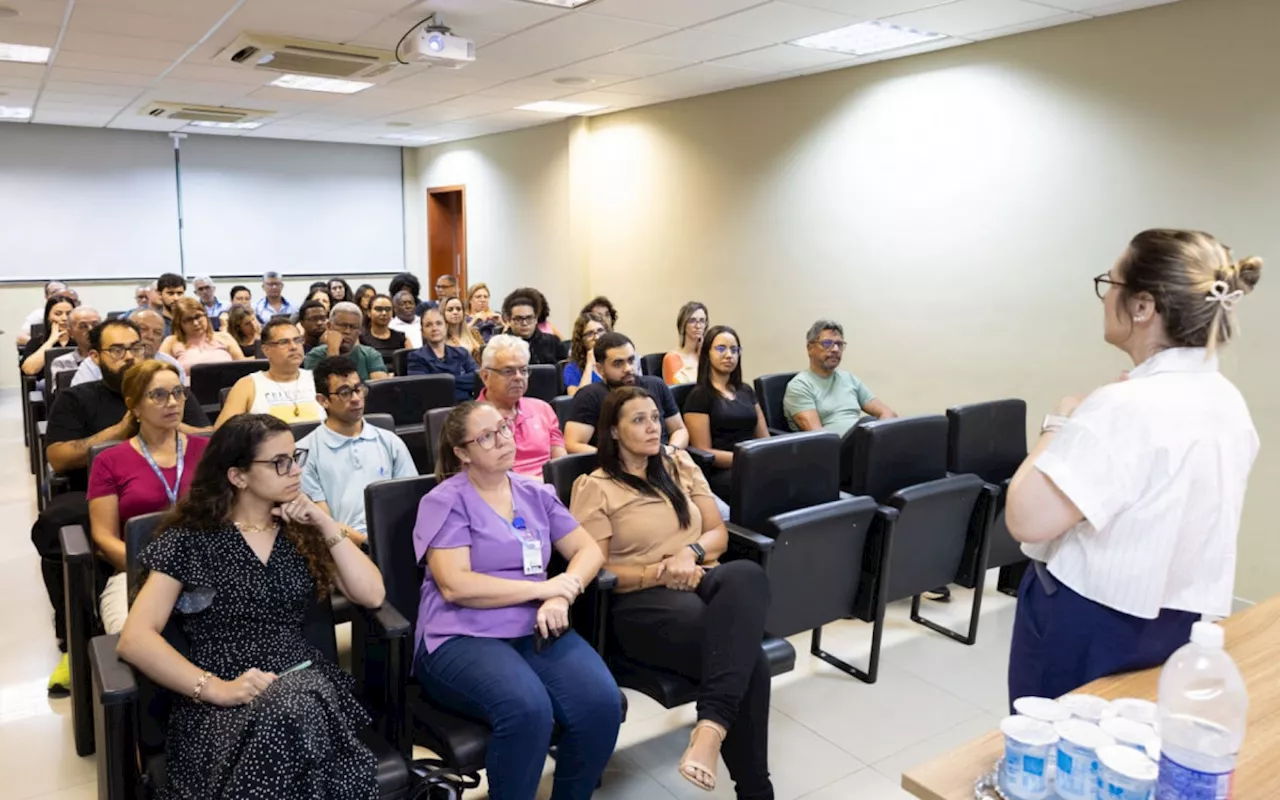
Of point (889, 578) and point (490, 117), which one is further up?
point (490, 117)

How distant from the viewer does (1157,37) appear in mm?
4547

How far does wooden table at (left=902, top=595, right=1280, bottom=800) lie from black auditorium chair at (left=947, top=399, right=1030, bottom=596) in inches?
80.3

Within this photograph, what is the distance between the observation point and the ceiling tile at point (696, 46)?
17.6 feet

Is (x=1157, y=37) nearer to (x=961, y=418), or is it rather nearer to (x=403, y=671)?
(x=961, y=418)

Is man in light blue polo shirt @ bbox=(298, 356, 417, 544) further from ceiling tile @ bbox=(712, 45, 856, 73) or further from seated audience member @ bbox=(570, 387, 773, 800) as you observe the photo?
ceiling tile @ bbox=(712, 45, 856, 73)

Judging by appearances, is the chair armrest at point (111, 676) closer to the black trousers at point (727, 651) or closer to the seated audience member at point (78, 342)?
the black trousers at point (727, 651)

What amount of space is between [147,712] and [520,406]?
1.89m

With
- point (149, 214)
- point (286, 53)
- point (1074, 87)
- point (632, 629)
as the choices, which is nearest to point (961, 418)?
point (632, 629)

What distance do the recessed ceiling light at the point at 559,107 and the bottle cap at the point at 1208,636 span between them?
7326 mm

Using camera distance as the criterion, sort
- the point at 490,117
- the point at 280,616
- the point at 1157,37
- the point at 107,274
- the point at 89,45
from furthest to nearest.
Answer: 1. the point at 107,274
2. the point at 490,117
3. the point at 89,45
4. the point at 1157,37
5. the point at 280,616

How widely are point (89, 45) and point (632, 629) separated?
552cm

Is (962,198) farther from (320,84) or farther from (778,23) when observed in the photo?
(320,84)

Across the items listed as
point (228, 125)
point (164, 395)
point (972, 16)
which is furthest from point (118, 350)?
point (228, 125)

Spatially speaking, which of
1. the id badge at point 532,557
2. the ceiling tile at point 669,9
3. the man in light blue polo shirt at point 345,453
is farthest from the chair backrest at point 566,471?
the ceiling tile at point 669,9
